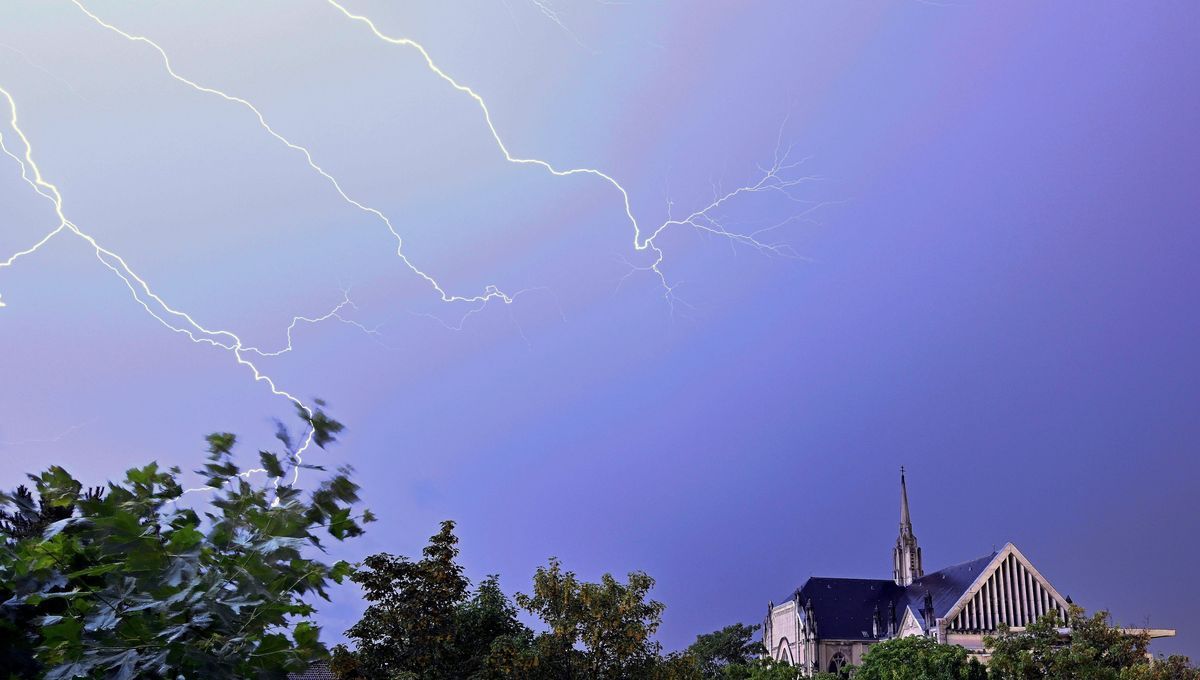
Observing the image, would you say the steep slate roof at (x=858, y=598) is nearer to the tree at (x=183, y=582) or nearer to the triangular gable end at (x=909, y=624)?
the triangular gable end at (x=909, y=624)

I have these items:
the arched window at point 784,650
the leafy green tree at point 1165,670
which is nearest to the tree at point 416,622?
the leafy green tree at point 1165,670

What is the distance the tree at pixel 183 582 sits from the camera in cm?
284

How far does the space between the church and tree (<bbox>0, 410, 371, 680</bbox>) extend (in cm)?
5860

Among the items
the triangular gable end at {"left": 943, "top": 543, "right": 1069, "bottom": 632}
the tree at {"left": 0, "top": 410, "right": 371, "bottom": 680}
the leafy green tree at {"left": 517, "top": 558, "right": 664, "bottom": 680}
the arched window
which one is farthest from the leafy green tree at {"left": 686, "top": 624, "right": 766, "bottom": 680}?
the tree at {"left": 0, "top": 410, "right": 371, "bottom": 680}

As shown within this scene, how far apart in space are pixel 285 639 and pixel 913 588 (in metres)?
81.6

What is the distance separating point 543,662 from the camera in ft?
55.9

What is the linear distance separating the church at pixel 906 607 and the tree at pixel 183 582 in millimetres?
58597

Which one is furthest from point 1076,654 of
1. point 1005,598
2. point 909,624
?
point 909,624

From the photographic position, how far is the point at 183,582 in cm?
296

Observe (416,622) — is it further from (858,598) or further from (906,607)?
(858,598)

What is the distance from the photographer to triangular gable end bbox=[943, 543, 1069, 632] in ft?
218

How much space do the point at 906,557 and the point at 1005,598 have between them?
19.4 meters

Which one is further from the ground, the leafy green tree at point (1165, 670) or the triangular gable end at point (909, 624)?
the triangular gable end at point (909, 624)

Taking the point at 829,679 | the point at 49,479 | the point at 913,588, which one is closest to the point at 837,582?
the point at 913,588
